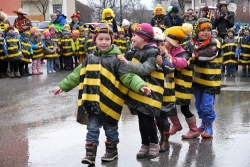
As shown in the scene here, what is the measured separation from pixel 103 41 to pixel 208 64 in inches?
72.5

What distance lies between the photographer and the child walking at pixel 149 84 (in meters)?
5.20

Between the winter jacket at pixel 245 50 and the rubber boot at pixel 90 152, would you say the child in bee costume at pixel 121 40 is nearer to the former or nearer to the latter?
the winter jacket at pixel 245 50

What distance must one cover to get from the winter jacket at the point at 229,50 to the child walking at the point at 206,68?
828 cm

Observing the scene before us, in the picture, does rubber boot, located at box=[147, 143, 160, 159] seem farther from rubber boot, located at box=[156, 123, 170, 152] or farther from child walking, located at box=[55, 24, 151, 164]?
child walking, located at box=[55, 24, 151, 164]

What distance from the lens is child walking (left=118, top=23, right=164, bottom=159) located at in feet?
17.0

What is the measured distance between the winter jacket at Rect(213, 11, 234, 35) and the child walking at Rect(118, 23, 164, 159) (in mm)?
9729

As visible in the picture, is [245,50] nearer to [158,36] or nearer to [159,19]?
[159,19]

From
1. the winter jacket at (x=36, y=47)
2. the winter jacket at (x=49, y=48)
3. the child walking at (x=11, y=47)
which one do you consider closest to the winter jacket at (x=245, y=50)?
the winter jacket at (x=49, y=48)

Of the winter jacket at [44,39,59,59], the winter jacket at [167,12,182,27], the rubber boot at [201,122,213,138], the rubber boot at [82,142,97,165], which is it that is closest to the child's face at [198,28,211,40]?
the rubber boot at [201,122,213,138]

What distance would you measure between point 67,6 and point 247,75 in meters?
48.3

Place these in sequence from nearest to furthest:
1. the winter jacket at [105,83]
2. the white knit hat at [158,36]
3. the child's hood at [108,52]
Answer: the winter jacket at [105,83]
the child's hood at [108,52]
the white knit hat at [158,36]

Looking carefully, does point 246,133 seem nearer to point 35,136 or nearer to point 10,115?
point 35,136

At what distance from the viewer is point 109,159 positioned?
527 centimetres

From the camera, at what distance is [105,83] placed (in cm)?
506
